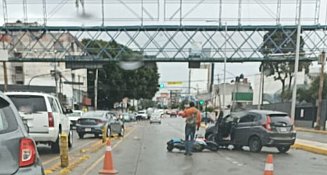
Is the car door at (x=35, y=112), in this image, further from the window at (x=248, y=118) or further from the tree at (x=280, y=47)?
the tree at (x=280, y=47)

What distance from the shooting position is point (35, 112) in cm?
1443

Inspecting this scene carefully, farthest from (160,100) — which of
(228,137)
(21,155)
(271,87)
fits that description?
(21,155)

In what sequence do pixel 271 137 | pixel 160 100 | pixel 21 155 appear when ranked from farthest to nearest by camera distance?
pixel 160 100 → pixel 271 137 → pixel 21 155

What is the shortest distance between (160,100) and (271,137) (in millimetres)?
170760

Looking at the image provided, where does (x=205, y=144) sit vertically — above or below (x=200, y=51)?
below

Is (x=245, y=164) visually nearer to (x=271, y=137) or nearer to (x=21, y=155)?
(x=271, y=137)

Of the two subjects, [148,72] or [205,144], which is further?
[148,72]

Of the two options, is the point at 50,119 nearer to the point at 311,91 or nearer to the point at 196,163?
the point at 196,163

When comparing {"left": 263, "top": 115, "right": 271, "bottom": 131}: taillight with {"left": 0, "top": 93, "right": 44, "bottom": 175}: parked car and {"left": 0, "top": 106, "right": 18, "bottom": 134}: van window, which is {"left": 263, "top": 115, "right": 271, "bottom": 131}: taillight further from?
{"left": 0, "top": 106, "right": 18, "bottom": 134}: van window

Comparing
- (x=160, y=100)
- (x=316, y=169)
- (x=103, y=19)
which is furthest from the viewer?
(x=160, y=100)

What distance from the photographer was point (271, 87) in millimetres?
91562

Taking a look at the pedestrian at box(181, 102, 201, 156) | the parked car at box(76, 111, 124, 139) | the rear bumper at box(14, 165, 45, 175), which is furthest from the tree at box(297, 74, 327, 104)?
the rear bumper at box(14, 165, 45, 175)

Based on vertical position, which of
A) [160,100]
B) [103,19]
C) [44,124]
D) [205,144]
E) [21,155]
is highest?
[103,19]

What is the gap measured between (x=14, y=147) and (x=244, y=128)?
14.5 m
